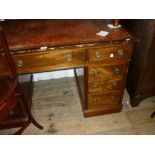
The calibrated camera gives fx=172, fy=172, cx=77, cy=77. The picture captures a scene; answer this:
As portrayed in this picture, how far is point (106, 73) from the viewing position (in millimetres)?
1624

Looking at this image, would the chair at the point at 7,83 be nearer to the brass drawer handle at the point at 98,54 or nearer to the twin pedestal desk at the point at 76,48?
the twin pedestal desk at the point at 76,48

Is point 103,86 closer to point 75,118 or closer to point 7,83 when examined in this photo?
point 75,118

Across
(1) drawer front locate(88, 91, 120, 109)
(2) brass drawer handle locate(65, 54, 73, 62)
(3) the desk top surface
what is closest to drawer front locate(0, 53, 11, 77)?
(3) the desk top surface

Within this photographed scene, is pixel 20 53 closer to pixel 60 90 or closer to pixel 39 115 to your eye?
pixel 39 115

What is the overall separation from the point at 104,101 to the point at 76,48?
0.74m

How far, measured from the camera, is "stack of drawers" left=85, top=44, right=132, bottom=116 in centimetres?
148

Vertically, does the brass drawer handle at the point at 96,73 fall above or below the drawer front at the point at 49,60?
below

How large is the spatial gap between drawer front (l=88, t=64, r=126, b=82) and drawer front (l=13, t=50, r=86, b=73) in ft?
0.54

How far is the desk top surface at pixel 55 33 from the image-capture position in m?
1.34

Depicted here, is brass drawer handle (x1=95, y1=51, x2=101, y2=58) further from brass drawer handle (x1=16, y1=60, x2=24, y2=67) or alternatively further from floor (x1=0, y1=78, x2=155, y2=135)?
floor (x1=0, y1=78, x2=155, y2=135)

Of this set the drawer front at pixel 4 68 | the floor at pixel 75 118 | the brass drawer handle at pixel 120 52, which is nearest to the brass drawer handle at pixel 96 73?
the brass drawer handle at pixel 120 52

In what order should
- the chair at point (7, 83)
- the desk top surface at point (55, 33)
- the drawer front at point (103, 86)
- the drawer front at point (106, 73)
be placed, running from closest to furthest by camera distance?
the chair at point (7, 83), the desk top surface at point (55, 33), the drawer front at point (106, 73), the drawer front at point (103, 86)
